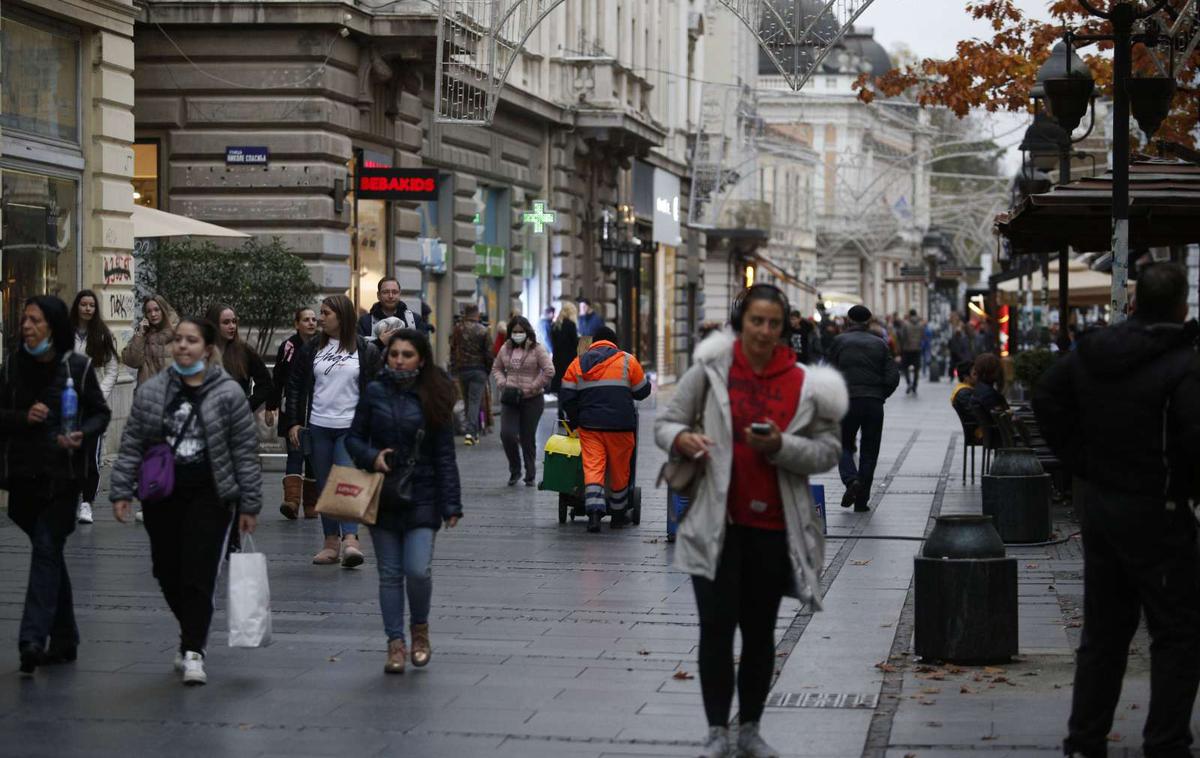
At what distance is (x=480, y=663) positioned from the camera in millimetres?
9234

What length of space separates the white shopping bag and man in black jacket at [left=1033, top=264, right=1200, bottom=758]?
3.62 m

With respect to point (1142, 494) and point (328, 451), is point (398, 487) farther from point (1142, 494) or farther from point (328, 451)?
point (328, 451)

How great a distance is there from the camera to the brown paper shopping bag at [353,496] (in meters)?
8.95

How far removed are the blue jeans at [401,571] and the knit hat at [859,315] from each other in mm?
8666

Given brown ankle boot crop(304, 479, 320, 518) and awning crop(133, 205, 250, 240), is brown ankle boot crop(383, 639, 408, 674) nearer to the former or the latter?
brown ankle boot crop(304, 479, 320, 518)

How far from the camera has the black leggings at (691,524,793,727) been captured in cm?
692

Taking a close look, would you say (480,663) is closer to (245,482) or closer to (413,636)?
(413,636)

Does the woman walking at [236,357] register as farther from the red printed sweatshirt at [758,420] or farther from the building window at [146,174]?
the building window at [146,174]

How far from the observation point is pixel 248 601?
28.6 feet

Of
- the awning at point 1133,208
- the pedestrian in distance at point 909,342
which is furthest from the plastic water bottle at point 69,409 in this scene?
the pedestrian in distance at point 909,342

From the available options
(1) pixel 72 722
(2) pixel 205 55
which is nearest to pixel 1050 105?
(1) pixel 72 722

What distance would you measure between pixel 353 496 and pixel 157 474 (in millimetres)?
885

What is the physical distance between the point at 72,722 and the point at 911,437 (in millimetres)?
21019

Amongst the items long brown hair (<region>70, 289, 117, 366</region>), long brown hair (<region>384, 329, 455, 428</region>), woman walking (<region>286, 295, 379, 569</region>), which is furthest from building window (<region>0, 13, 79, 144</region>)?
long brown hair (<region>384, 329, 455, 428</region>)
